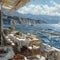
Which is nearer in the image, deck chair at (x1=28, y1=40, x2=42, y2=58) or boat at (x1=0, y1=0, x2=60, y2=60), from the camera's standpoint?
boat at (x1=0, y1=0, x2=60, y2=60)

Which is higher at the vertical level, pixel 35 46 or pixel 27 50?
pixel 35 46

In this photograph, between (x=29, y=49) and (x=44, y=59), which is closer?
(x=44, y=59)

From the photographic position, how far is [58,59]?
4.45 m

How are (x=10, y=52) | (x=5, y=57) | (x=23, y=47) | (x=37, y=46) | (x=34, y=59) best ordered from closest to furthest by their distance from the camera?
(x=5, y=57), (x=10, y=52), (x=34, y=59), (x=37, y=46), (x=23, y=47)

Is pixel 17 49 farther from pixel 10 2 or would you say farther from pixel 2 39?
pixel 10 2

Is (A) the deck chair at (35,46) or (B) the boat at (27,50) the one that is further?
(A) the deck chair at (35,46)

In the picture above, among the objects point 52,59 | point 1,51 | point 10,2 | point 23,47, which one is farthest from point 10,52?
point 10,2

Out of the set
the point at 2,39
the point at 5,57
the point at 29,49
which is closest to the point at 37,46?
the point at 29,49

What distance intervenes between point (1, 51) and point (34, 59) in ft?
2.49

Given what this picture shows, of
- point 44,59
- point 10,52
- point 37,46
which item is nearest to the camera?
point 10,52

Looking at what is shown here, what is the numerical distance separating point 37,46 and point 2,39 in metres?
1.12

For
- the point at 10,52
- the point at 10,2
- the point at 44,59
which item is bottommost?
the point at 44,59

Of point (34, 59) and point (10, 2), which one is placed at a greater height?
point (10, 2)

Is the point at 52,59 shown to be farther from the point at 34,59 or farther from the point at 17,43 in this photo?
the point at 17,43
